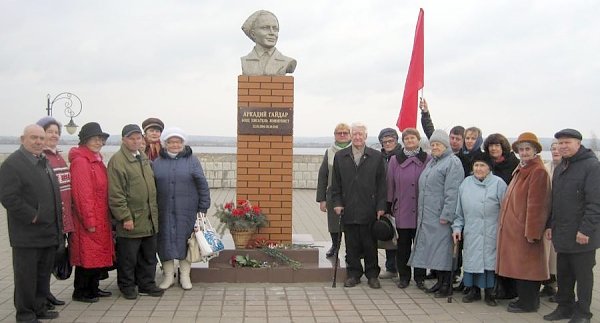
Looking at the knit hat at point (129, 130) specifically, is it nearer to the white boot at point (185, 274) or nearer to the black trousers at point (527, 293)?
the white boot at point (185, 274)

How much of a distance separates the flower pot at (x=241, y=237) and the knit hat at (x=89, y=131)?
1755 mm

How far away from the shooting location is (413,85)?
743cm

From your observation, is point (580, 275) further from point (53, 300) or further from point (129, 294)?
point (53, 300)

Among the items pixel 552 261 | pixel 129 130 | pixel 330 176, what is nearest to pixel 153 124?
pixel 129 130

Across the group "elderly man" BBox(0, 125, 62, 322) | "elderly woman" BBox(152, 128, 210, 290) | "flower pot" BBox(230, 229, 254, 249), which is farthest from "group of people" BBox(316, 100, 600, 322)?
"elderly man" BBox(0, 125, 62, 322)

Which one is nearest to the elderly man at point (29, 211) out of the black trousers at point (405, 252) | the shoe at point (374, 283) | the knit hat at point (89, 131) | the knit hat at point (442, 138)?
the knit hat at point (89, 131)

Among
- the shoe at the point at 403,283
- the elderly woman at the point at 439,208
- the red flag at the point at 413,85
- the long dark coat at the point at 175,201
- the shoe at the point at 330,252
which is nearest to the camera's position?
the elderly woman at the point at 439,208

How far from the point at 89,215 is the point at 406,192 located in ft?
9.80

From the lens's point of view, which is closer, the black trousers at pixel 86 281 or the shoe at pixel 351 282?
the black trousers at pixel 86 281

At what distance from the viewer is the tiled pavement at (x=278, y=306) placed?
4906 millimetres

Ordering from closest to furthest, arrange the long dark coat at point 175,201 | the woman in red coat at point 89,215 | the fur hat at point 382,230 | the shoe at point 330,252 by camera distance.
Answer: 1. the woman in red coat at point 89,215
2. the long dark coat at point 175,201
3. the fur hat at point 382,230
4. the shoe at point 330,252

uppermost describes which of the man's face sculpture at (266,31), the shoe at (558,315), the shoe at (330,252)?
the man's face sculpture at (266,31)

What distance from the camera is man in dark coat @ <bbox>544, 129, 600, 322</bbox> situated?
15.1 feet

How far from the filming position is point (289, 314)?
16.4ft
